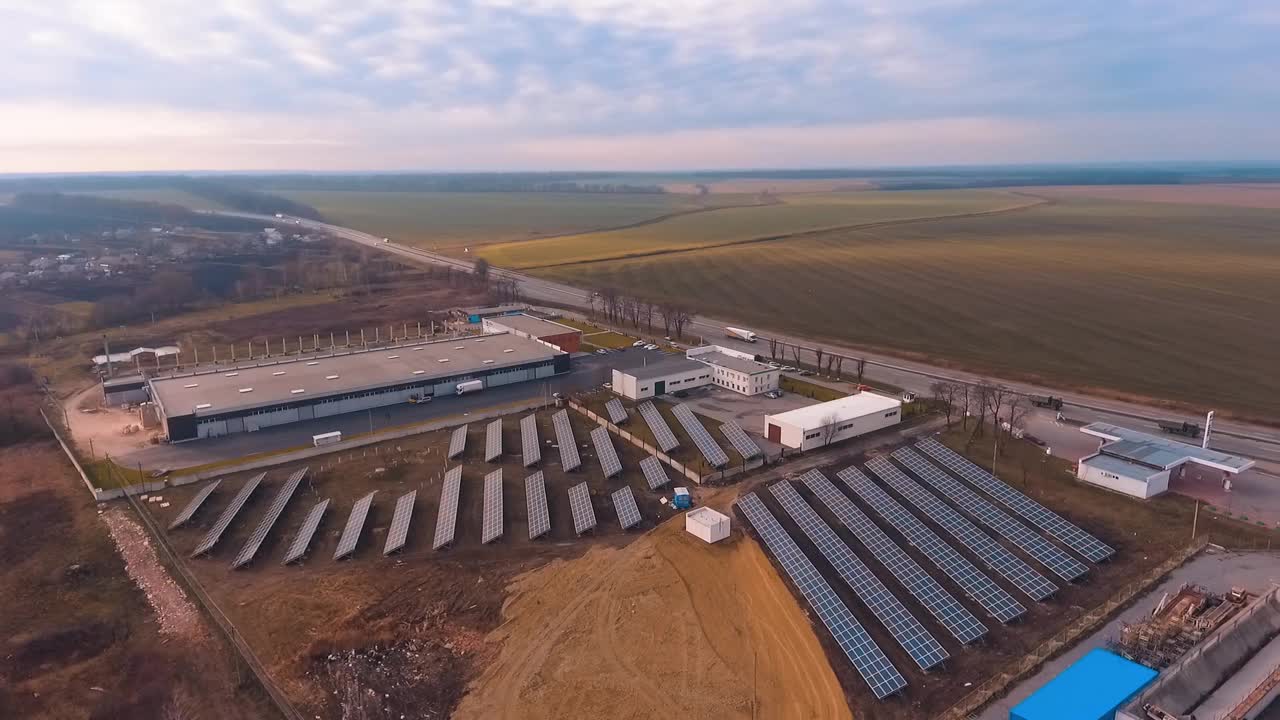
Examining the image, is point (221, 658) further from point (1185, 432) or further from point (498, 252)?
point (498, 252)

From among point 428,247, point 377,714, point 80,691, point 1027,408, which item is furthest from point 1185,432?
point 428,247

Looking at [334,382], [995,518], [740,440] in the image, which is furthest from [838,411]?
[334,382]

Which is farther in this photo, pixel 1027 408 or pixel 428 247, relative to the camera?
pixel 428 247

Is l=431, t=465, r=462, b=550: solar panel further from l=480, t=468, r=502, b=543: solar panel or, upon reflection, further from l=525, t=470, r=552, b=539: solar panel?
l=525, t=470, r=552, b=539: solar panel

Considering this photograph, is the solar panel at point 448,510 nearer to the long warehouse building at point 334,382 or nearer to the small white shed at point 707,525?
the small white shed at point 707,525

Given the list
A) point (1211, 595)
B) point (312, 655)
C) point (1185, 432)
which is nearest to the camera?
point (312, 655)

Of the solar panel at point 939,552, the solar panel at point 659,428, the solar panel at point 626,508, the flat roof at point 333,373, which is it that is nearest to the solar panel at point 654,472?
the solar panel at point 626,508

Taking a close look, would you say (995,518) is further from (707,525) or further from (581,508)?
(581,508)
